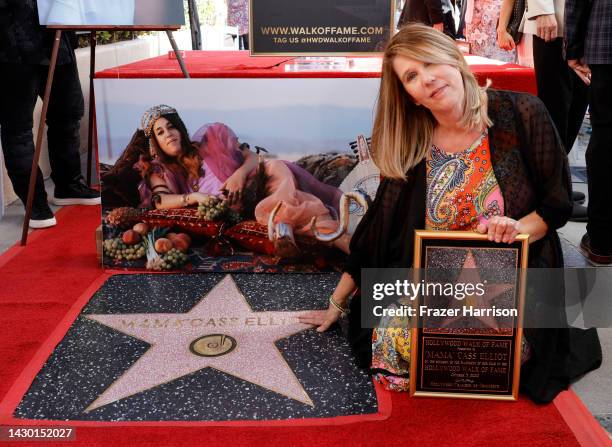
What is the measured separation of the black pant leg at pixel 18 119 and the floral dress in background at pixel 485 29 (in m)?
2.67

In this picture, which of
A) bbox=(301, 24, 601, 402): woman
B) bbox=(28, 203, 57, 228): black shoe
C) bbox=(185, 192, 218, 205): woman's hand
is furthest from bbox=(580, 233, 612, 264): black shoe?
bbox=(28, 203, 57, 228): black shoe

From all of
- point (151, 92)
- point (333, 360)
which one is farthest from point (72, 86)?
point (333, 360)

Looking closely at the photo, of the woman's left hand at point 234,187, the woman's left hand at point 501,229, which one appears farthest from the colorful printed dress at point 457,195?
the woman's left hand at point 234,187

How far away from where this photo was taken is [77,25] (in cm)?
255

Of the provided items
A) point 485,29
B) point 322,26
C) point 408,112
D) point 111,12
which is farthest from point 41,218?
point 485,29

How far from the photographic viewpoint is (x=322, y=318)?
2107 mm

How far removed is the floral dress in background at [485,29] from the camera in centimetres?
432

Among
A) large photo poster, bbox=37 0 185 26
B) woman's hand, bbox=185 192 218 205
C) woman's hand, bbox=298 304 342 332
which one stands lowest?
woman's hand, bbox=298 304 342 332

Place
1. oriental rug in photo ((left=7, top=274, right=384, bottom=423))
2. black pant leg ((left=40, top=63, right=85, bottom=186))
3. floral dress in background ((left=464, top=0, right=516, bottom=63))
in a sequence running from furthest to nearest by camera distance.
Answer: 1. floral dress in background ((left=464, top=0, right=516, bottom=63))
2. black pant leg ((left=40, top=63, right=85, bottom=186))
3. oriental rug in photo ((left=7, top=274, right=384, bottom=423))

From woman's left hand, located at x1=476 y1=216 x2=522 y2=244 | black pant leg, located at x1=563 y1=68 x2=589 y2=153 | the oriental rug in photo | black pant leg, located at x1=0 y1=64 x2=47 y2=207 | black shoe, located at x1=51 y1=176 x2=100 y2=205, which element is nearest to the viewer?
woman's left hand, located at x1=476 y1=216 x2=522 y2=244

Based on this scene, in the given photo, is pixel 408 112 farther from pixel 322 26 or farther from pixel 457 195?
pixel 322 26

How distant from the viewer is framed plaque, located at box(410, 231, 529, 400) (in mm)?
1556

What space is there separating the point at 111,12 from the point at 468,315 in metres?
1.81

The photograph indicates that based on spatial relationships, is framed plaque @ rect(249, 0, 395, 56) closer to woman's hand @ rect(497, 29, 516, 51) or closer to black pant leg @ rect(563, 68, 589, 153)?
woman's hand @ rect(497, 29, 516, 51)
